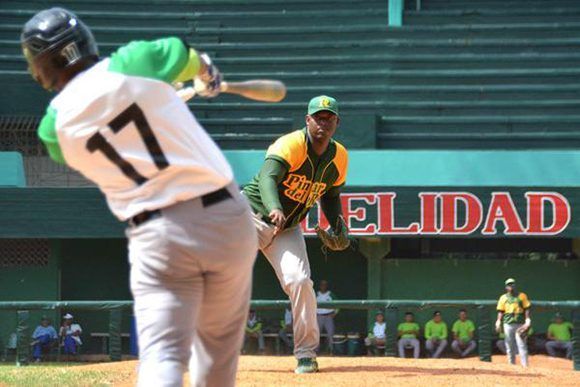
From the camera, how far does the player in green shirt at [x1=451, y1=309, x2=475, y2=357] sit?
17297 millimetres

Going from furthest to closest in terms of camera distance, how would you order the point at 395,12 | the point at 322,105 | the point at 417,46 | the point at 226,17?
1. the point at 226,17
2. the point at 395,12
3. the point at 417,46
4. the point at 322,105

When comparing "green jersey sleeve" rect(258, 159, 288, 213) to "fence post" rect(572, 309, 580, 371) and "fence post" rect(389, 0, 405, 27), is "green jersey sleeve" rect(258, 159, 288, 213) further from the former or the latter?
"fence post" rect(389, 0, 405, 27)

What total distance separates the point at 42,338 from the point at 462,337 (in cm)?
616

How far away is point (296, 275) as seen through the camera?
7363mm

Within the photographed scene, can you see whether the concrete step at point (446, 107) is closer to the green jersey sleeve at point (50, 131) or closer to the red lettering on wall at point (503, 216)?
the red lettering on wall at point (503, 216)

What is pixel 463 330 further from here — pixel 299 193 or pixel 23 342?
pixel 299 193

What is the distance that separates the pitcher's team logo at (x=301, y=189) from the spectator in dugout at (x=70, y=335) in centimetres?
911

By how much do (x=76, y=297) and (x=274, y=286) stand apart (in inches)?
133

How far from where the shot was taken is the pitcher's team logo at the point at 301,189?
7.40 m

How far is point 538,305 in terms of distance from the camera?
42.6ft

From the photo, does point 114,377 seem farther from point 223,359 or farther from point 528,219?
point 528,219

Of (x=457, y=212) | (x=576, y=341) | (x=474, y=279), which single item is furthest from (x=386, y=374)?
(x=474, y=279)

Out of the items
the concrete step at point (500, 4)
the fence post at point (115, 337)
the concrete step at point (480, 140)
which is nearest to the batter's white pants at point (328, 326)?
the concrete step at point (480, 140)

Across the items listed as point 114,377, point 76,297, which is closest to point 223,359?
point 114,377
